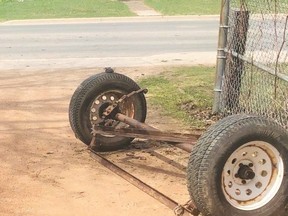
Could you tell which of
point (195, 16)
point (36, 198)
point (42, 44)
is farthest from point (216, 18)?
point (36, 198)

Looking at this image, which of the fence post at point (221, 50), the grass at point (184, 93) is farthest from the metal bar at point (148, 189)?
the fence post at point (221, 50)

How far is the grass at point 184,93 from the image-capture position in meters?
Answer: 8.09

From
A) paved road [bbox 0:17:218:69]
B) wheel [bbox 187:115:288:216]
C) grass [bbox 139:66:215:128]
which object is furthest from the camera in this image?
paved road [bbox 0:17:218:69]

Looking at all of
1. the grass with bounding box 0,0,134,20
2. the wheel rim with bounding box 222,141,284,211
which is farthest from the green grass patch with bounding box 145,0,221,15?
the wheel rim with bounding box 222,141,284,211

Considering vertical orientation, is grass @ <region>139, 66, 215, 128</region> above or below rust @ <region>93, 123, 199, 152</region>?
below

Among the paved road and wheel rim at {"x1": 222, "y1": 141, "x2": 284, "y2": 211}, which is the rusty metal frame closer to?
wheel rim at {"x1": 222, "y1": 141, "x2": 284, "y2": 211}

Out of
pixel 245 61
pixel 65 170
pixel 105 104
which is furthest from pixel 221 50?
pixel 65 170

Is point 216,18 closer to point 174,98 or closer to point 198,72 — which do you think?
point 198,72

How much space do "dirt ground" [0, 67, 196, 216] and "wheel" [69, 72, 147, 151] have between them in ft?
0.53

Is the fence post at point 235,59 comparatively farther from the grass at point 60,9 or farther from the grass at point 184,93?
the grass at point 60,9

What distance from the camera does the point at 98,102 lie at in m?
6.41

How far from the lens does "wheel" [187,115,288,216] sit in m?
4.23

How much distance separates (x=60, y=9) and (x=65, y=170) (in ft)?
66.9

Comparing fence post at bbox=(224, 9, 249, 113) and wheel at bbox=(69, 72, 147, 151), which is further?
fence post at bbox=(224, 9, 249, 113)
